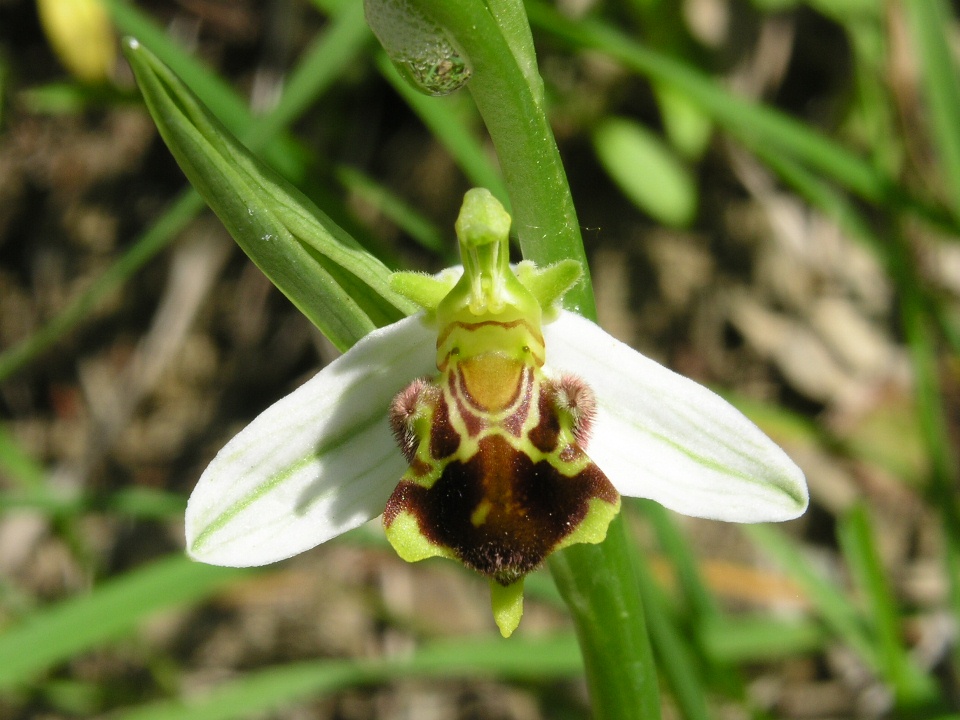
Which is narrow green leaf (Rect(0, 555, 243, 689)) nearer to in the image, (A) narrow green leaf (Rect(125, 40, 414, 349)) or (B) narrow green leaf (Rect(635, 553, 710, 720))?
(B) narrow green leaf (Rect(635, 553, 710, 720))

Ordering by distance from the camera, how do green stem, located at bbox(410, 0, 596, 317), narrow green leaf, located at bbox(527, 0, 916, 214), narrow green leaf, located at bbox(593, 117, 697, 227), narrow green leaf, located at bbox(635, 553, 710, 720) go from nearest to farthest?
green stem, located at bbox(410, 0, 596, 317) → narrow green leaf, located at bbox(635, 553, 710, 720) → narrow green leaf, located at bbox(527, 0, 916, 214) → narrow green leaf, located at bbox(593, 117, 697, 227)

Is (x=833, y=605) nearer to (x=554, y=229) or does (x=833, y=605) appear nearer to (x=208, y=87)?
(x=554, y=229)

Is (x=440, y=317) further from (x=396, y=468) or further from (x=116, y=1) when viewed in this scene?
(x=116, y=1)

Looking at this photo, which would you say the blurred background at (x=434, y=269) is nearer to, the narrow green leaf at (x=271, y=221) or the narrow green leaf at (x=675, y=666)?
the narrow green leaf at (x=675, y=666)

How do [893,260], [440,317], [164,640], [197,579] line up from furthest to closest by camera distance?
[164,640] → [893,260] → [197,579] → [440,317]

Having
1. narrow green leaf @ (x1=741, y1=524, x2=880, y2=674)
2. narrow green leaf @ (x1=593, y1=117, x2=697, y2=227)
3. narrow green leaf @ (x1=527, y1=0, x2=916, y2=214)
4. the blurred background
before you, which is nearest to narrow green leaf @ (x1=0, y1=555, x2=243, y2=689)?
the blurred background

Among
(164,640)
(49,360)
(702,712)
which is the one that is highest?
(702,712)

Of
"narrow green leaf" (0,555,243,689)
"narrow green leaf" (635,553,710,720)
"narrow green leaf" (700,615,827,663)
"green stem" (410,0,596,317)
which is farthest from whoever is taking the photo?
"narrow green leaf" (700,615,827,663)

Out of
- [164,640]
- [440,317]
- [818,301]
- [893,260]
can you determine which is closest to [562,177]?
[440,317]

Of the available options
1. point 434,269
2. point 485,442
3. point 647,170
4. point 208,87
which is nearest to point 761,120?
point 647,170
